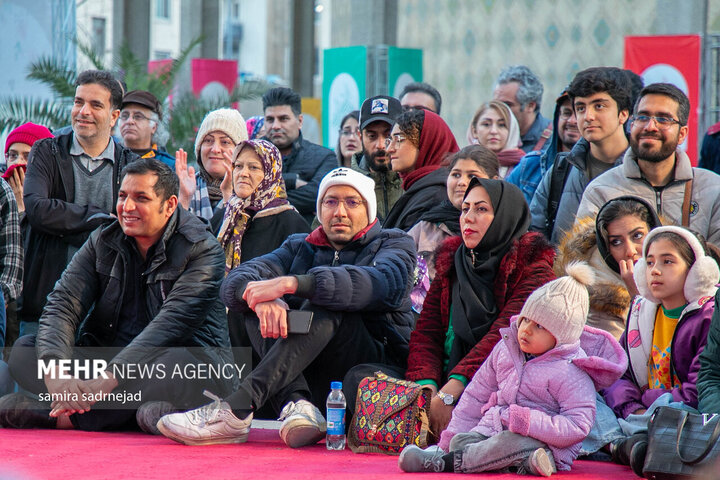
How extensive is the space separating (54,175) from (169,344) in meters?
1.64

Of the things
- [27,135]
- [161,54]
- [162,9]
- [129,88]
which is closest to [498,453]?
[27,135]

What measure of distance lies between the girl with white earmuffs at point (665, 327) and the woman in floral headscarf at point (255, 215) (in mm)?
2400

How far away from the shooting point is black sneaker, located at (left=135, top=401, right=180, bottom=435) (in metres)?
5.44

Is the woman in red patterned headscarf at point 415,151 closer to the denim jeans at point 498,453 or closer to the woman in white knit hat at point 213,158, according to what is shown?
the woman in white knit hat at point 213,158

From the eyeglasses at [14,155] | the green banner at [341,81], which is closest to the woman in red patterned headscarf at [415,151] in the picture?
the eyeglasses at [14,155]

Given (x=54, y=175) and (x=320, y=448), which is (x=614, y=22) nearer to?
(x=54, y=175)

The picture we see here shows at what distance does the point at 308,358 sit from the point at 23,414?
164 cm

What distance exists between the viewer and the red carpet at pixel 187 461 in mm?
4242

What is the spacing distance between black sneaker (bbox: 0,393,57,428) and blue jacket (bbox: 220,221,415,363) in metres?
1.19

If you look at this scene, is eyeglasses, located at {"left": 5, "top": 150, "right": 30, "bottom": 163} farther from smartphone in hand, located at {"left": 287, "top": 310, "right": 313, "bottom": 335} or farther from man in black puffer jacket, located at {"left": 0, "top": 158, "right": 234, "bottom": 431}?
smartphone in hand, located at {"left": 287, "top": 310, "right": 313, "bottom": 335}

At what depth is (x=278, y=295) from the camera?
5176 mm

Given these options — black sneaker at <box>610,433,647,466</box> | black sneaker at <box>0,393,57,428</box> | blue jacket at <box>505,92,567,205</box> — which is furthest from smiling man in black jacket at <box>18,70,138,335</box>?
black sneaker at <box>610,433,647,466</box>

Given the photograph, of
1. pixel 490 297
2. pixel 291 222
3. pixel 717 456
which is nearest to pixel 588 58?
pixel 291 222

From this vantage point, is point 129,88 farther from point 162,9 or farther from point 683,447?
point 162,9
